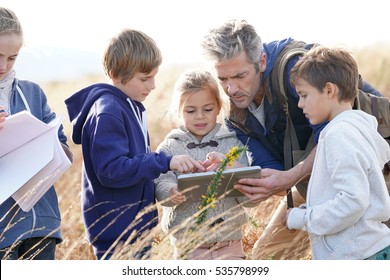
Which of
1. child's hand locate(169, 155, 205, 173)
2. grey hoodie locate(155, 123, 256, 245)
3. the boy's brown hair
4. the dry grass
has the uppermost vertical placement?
the boy's brown hair

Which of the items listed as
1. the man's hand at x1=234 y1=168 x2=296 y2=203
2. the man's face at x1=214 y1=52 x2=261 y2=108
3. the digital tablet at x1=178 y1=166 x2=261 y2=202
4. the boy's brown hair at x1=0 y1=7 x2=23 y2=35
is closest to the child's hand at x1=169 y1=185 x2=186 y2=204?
the digital tablet at x1=178 y1=166 x2=261 y2=202

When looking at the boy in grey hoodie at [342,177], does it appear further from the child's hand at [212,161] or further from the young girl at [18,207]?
the young girl at [18,207]

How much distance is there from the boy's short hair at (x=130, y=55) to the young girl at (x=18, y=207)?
498mm

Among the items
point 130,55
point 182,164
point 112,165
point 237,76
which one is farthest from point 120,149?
point 237,76

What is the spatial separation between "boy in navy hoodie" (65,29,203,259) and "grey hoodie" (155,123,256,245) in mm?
127

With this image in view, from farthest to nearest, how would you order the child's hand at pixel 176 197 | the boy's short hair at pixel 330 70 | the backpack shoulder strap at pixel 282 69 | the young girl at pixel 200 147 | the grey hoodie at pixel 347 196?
the backpack shoulder strap at pixel 282 69 → the young girl at pixel 200 147 → the child's hand at pixel 176 197 → the boy's short hair at pixel 330 70 → the grey hoodie at pixel 347 196

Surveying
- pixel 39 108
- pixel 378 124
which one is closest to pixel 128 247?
pixel 39 108

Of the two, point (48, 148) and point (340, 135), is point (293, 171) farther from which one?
point (48, 148)

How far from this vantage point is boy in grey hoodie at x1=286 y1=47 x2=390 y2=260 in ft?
14.8

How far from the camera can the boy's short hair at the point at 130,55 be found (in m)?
5.18

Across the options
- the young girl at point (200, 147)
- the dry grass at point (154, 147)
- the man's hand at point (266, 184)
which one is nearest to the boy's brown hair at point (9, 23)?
the dry grass at point (154, 147)

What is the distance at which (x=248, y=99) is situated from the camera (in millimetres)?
5727

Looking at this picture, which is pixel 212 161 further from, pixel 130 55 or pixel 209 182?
pixel 130 55

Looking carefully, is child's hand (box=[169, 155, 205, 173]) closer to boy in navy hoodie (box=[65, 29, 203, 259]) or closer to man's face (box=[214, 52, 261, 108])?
boy in navy hoodie (box=[65, 29, 203, 259])
